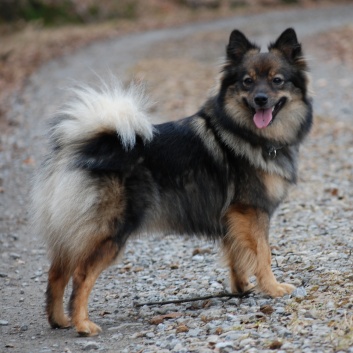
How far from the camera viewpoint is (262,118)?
17.5 feet

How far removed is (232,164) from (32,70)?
13.3 meters

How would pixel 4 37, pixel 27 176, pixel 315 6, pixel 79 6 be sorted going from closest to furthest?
pixel 27 176
pixel 4 37
pixel 79 6
pixel 315 6

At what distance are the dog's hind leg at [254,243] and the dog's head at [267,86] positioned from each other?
654mm

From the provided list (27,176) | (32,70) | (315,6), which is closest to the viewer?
(27,176)

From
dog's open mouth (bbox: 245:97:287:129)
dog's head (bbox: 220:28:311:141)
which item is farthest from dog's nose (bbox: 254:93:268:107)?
dog's open mouth (bbox: 245:97:287:129)

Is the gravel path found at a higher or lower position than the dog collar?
lower

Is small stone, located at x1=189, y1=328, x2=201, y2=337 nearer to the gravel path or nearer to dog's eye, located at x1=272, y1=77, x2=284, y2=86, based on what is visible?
the gravel path

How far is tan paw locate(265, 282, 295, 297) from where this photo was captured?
5195 millimetres

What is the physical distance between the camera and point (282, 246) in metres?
6.43

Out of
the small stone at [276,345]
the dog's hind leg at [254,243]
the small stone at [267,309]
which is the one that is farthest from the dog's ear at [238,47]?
the small stone at [276,345]

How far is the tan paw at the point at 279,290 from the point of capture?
5195mm

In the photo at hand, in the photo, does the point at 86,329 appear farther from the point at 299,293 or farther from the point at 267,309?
the point at 299,293

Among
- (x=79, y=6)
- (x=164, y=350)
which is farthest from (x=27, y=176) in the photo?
(x=79, y=6)

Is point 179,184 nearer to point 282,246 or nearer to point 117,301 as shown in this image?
point 117,301
